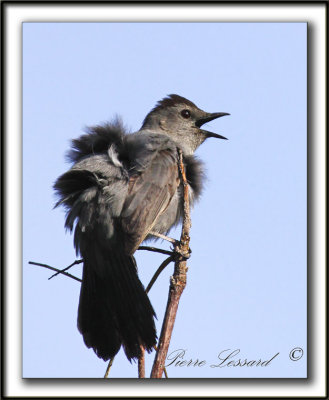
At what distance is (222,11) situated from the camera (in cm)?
460

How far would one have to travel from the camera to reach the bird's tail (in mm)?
4801

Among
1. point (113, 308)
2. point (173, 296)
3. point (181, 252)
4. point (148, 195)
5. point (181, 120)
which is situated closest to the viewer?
point (173, 296)

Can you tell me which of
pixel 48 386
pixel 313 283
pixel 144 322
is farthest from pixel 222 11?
pixel 48 386

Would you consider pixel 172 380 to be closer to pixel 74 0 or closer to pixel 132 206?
pixel 132 206

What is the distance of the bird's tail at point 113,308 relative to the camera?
4.80 meters

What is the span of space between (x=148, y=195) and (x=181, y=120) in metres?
2.30

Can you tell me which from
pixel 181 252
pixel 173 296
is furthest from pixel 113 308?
pixel 173 296

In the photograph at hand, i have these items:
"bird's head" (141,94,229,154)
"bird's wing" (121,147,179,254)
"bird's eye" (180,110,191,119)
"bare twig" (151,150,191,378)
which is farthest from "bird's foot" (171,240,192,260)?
"bird's eye" (180,110,191,119)

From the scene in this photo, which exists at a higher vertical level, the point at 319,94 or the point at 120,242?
the point at 319,94

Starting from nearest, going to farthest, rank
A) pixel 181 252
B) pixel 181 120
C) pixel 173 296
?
pixel 173 296 < pixel 181 252 < pixel 181 120

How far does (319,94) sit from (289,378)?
79.2 inches

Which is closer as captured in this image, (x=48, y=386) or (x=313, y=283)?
(x=48, y=386)

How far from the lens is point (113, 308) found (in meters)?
5.04

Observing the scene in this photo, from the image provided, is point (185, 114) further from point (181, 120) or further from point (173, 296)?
point (173, 296)
